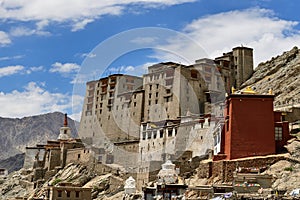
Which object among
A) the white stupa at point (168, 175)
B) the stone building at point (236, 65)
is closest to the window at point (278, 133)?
the white stupa at point (168, 175)

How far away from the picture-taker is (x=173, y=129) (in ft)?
178

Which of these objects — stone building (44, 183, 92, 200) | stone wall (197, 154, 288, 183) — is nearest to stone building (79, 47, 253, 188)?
stone building (44, 183, 92, 200)

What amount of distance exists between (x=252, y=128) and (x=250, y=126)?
200 millimetres

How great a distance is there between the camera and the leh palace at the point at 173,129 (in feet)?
122

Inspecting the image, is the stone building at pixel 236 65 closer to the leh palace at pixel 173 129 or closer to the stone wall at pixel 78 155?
the leh palace at pixel 173 129

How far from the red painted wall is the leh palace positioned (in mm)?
70

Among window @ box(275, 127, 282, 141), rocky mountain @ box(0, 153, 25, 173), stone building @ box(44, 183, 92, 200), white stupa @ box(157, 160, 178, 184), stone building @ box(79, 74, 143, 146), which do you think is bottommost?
stone building @ box(44, 183, 92, 200)

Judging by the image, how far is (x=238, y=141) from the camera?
122ft

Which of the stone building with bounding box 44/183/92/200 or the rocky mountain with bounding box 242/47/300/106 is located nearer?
the stone building with bounding box 44/183/92/200

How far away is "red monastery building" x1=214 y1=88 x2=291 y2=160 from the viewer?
3703cm

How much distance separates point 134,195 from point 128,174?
9606mm

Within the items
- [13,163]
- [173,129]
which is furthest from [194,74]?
[13,163]

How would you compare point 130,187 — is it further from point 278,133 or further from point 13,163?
point 13,163

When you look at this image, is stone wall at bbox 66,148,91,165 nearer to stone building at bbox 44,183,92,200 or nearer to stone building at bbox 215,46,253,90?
stone building at bbox 44,183,92,200
